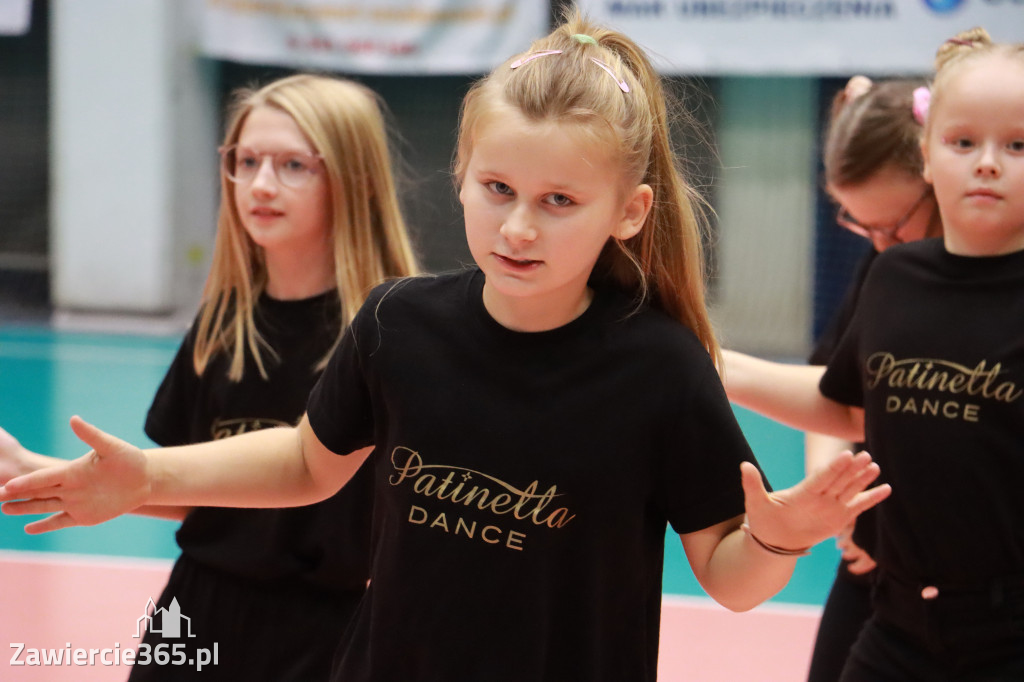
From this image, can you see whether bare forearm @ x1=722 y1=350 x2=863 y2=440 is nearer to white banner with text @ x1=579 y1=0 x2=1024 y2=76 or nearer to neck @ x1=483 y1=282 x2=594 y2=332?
neck @ x1=483 y1=282 x2=594 y2=332

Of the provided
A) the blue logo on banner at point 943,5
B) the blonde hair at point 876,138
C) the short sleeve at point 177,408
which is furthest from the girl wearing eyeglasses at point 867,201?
the blue logo on banner at point 943,5

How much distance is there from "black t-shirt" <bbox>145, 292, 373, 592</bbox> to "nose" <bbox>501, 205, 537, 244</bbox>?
0.79 meters

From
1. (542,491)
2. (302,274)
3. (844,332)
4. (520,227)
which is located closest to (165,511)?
(302,274)

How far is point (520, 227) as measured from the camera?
4.27 feet

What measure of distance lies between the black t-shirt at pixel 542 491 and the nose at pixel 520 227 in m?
0.14

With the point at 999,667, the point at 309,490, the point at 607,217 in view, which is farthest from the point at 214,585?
the point at 999,667

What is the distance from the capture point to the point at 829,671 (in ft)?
7.14

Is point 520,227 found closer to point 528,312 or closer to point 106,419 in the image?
point 528,312

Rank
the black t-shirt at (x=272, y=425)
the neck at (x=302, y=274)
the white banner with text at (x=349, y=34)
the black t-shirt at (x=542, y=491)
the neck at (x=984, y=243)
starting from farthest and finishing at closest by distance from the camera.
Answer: the white banner with text at (x=349, y=34) → the neck at (x=302, y=274) → the black t-shirt at (x=272, y=425) → the neck at (x=984, y=243) → the black t-shirt at (x=542, y=491)

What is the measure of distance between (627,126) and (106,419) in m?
4.69

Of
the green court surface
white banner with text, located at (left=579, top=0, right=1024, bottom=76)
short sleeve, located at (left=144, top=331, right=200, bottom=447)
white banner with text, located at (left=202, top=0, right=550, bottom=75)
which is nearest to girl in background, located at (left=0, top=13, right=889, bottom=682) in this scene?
short sleeve, located at (left=144, top=331, right=200, bottom=447)

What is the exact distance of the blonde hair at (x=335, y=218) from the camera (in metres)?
2.14

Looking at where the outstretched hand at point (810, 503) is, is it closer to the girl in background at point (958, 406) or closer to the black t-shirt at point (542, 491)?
the black t-shirt at point (542, 491)

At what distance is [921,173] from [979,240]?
0.41m
